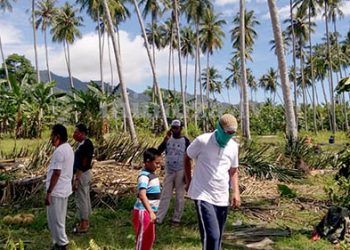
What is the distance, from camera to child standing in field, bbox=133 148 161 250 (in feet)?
14.7

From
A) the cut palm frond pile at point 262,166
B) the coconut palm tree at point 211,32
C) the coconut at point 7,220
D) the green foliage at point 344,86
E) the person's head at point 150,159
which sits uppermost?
the coconut palm tree at point 211,32

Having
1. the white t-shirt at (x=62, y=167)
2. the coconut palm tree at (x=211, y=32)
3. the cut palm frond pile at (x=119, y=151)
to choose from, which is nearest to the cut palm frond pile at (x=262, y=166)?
the cut palm frond pile at (x=119, y=151)

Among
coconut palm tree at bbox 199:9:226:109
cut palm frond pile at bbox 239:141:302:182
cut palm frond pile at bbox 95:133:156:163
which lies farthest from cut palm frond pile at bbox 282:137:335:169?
coconut palm tree at bbox 199:9:226:109

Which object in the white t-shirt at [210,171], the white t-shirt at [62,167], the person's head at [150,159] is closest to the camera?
the white t-shirt at [210,171]

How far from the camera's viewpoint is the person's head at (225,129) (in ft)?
14.3

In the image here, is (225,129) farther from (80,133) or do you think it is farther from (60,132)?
(80,133)

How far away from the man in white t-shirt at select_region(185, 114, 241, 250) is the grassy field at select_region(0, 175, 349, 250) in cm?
170

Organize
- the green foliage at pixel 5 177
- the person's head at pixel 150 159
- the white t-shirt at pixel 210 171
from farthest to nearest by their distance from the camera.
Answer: the green foliage at pixel 5 177 < the person's head at pixel 150 159 < the white t-shirt at pixel 210 171

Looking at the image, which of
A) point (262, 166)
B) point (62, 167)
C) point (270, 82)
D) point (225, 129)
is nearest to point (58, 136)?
point (62, 167)

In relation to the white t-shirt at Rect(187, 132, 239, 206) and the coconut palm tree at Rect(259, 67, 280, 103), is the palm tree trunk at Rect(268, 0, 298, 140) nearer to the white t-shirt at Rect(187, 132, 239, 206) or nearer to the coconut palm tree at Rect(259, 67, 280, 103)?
the white t-shirt at Rect(187, 132, 239, 206)

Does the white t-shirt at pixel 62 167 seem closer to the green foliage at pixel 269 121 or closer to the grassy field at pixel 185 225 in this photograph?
the grassy field at pixel 185 225

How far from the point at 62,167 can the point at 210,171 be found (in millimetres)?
1900

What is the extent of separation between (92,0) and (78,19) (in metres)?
19.7

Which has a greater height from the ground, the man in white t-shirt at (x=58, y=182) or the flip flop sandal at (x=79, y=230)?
the man in white t-shirt at (x=58, y=182)
